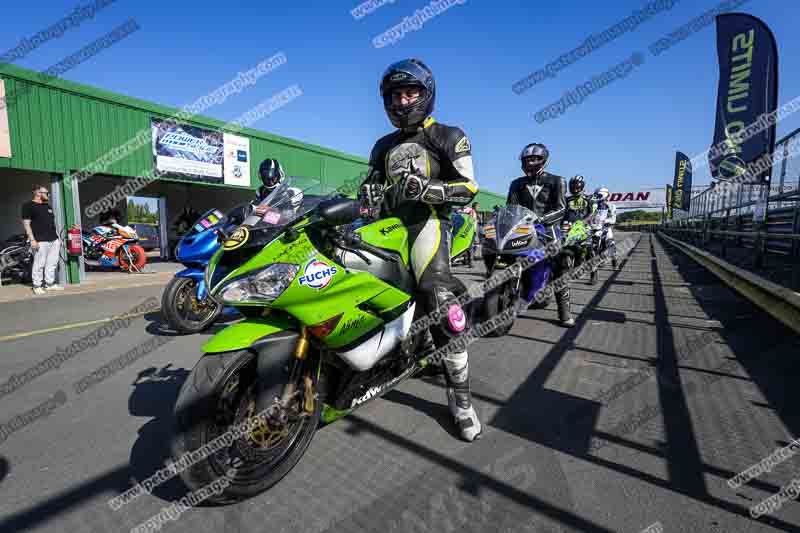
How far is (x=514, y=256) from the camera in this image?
4.68m

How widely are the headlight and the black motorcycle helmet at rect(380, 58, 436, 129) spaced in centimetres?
138

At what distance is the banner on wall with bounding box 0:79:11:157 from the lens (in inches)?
356

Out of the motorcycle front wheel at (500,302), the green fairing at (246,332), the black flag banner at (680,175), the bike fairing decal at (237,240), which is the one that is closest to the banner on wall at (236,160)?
the motorcycle front wheel at (500,302)

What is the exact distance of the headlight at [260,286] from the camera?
1.93 m

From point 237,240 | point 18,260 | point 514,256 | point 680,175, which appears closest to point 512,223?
point 514,256

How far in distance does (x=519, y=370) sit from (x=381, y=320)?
1916mm

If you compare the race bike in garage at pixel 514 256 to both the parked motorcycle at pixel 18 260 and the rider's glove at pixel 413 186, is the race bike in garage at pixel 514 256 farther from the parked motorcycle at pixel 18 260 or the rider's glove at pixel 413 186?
the parked motorcycle at pixel 18 260

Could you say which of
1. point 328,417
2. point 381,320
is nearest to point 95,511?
point 328,417

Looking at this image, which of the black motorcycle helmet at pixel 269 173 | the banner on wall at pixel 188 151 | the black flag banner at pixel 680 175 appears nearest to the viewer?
the black motorcycle helmet at pixel 269 173

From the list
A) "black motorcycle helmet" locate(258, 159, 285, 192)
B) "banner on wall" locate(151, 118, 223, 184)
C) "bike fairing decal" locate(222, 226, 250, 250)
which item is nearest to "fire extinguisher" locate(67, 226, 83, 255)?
"banner on wall" locate(151, 118, 223, 184)

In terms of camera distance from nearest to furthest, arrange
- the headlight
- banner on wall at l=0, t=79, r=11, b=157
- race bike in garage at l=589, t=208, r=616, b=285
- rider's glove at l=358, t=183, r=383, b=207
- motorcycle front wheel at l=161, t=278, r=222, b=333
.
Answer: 1. the headlight
2. rider's glove at l=358, t=183, r=383, b=207
3. motorcycle front wheel at l=161, t=278, r=222, b=333
4. banner on wall at l=0, t=79, r=11, b=157
5. race bike in garage at l=589, t=208, r=616, b=285

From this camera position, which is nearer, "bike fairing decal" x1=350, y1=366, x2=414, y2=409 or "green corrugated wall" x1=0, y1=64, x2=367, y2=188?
"bike fairing decal" x1=350, y1=366, x2=414, y2=409

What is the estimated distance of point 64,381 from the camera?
351 cm

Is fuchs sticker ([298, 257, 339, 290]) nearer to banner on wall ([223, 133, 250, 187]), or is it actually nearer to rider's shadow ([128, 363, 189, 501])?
rider's shadow ([128, 363, 189, 501])
